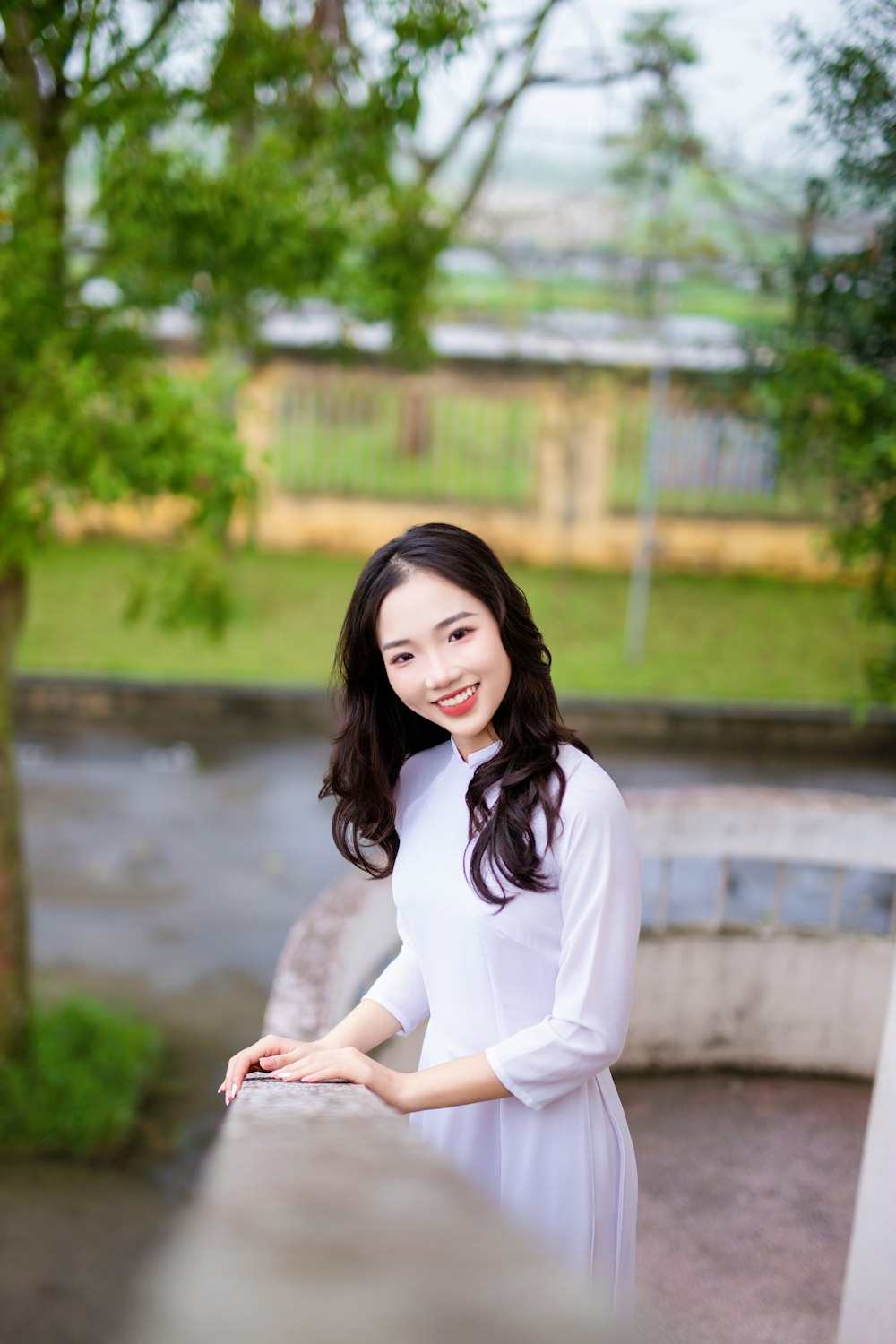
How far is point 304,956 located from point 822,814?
65.4 inches

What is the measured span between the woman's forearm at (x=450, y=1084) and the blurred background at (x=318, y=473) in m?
0.37

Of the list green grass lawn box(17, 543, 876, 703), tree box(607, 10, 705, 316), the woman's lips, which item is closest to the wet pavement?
the woman's lips

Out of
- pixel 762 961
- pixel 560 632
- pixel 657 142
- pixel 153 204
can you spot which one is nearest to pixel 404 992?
pixel 762 961

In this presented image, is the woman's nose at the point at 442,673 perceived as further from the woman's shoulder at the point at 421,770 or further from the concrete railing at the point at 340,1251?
the concrete railing at the point at 340,1251

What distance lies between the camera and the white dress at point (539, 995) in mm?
1347

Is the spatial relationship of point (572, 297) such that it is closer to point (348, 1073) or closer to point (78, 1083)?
point (78, 1083)

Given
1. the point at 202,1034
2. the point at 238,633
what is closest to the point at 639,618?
the point at 238,633

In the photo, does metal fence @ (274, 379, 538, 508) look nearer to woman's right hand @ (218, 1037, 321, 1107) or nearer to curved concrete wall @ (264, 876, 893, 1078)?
curved concrete wall @ (264, 876, 893, 1078)

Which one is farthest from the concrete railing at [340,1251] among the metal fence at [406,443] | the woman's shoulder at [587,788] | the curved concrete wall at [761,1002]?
the metal fence at [406,443]

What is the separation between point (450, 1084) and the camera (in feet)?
4.56

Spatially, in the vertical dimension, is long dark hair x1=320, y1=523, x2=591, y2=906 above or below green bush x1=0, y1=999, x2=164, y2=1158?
above

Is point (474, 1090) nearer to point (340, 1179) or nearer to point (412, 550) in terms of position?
point (412, 550)

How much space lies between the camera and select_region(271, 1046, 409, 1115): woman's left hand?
52.4 inches

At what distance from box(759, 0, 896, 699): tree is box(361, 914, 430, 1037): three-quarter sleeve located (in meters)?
2.19
